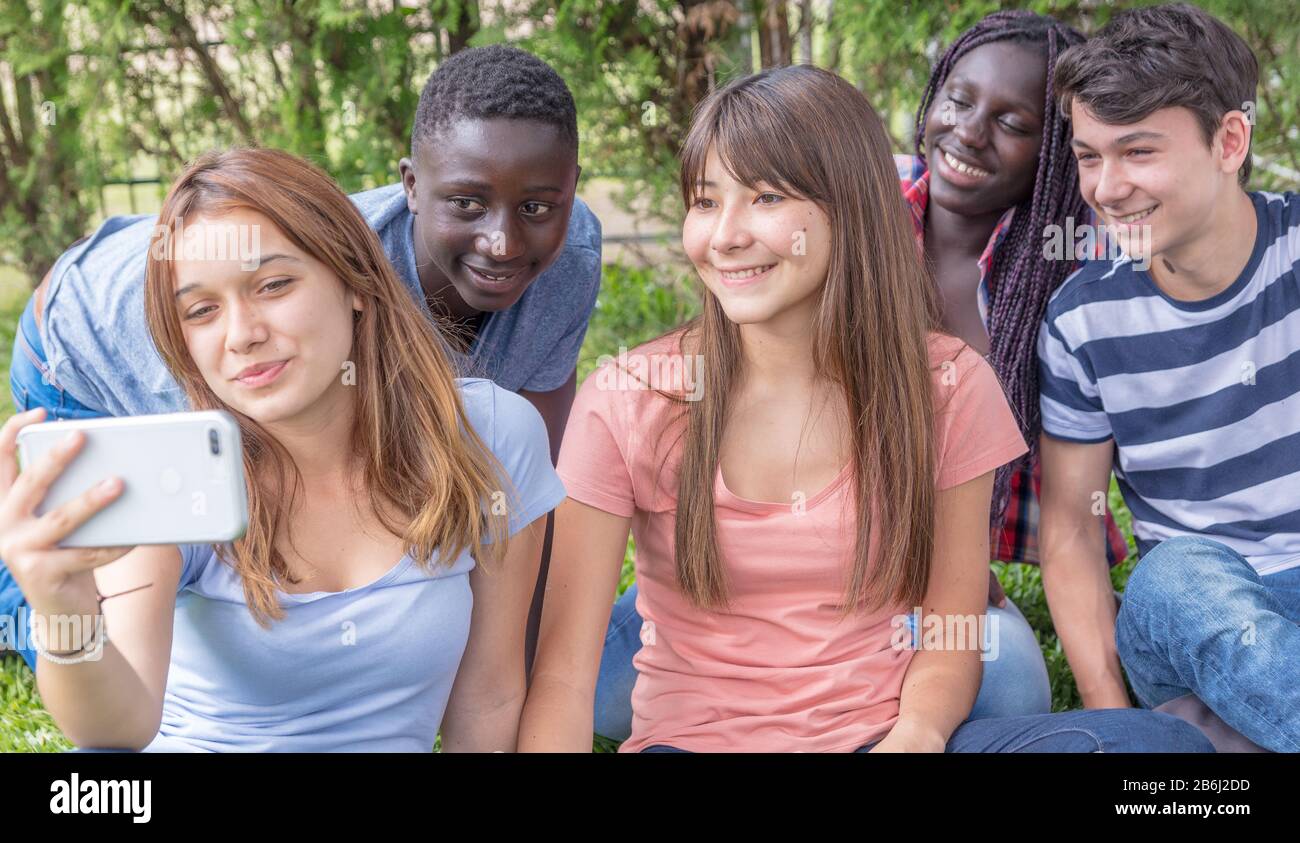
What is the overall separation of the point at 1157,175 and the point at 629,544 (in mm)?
2267

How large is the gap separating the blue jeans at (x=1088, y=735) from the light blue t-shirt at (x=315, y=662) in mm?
787

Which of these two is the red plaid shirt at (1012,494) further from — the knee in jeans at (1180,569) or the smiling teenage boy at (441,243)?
the smiling teenage boy at (441,243)

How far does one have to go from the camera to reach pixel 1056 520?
9.92 feet

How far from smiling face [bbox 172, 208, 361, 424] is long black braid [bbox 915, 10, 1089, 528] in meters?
1.72

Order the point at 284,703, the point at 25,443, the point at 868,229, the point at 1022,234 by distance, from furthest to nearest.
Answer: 1. the point at 1022,234
2. the point at 868,229
3. the point at 284,703
4. the point at 25,443

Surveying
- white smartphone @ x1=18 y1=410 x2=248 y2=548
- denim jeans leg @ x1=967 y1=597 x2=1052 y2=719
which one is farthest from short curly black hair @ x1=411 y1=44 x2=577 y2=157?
denim jeans leg @ x1=967 y1=597 x2=1052 y2=719

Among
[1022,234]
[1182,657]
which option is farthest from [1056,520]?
[1022,234]

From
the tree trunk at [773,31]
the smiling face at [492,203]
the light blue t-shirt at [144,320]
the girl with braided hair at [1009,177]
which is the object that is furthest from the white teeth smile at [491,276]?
the tree trunk at [773,31]

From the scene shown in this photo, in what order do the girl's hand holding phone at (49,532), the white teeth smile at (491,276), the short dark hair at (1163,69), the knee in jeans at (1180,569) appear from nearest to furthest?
the girl's hand holding phone at (49,532) → the knee in jeans at (1180,569) → the short dark hair at (1163,69) → the white teeth smile at (491,276)

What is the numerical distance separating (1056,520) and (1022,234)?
0.74 metres

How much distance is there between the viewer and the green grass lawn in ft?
10.4

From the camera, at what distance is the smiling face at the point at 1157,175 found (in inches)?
107

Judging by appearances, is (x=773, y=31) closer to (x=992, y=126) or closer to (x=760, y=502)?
(x=992, y=126)
